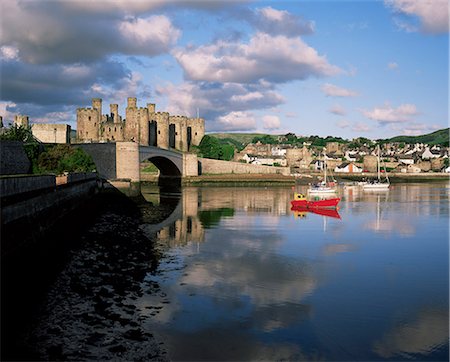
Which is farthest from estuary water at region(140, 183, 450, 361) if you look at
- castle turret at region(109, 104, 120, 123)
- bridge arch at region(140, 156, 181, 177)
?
Answer: castle turret at region(109, 104, 120, 123)

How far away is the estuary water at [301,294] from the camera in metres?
7.57

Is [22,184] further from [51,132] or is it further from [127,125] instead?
[127,125]

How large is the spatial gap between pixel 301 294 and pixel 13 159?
20.4 metres

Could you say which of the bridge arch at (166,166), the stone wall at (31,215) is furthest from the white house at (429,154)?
the stone wall at (31,215)

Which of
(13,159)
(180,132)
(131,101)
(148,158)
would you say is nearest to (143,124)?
(131,101)

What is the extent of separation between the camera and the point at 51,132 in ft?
149

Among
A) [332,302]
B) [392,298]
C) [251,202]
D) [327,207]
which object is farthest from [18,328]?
[251,202]

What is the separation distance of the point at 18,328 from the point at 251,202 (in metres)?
26.7

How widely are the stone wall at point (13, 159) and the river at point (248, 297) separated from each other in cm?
754

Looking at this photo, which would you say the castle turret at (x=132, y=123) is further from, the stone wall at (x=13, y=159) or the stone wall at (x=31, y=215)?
the stone wall at (x=31, y=215)

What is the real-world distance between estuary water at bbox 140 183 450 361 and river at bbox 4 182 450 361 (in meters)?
0.03

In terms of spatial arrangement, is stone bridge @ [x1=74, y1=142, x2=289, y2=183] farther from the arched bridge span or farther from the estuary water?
the estuary water

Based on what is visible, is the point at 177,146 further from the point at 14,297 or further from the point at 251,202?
the point at 14,297

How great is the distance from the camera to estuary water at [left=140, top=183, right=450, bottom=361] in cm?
757
